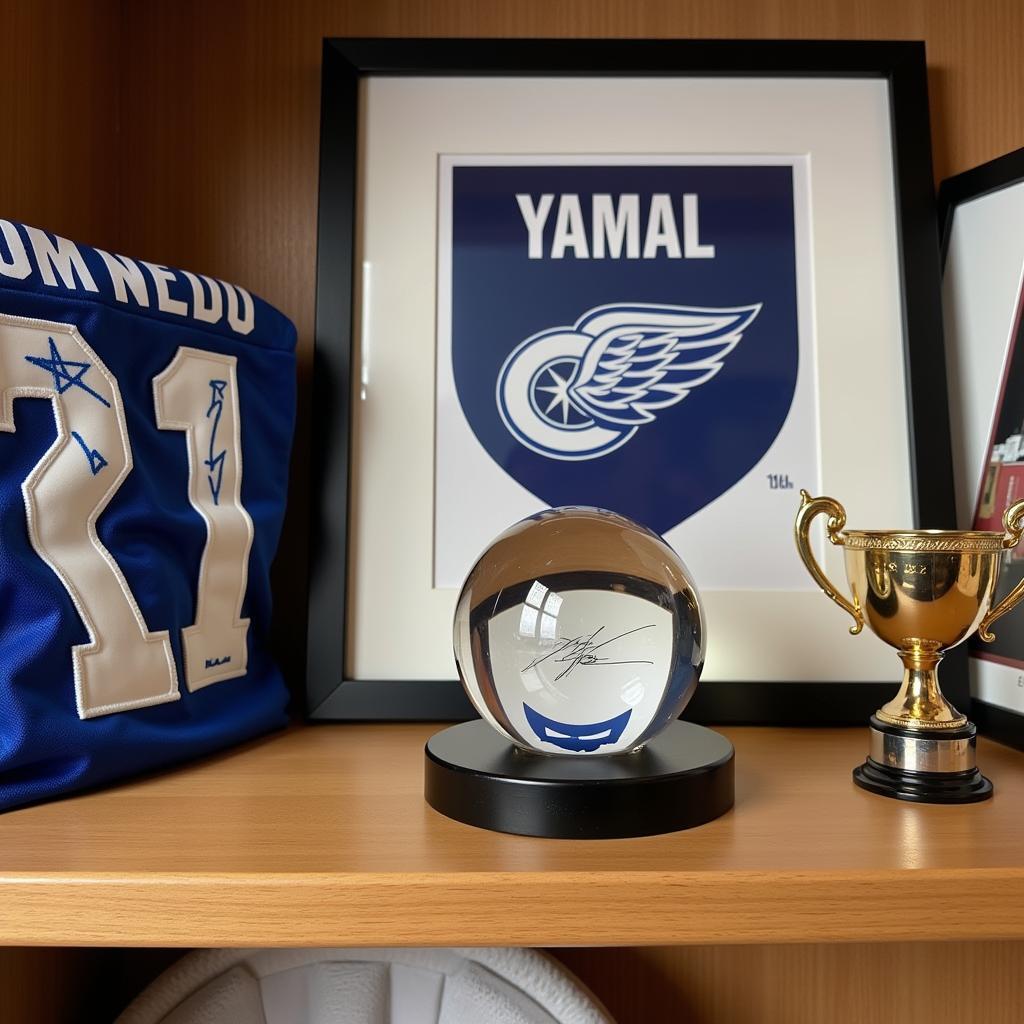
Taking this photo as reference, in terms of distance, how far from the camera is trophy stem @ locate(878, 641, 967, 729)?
59 centimetres

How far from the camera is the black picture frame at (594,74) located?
75 centimetres

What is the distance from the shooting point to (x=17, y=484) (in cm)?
53

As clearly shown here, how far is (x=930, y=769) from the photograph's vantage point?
0.58 meters

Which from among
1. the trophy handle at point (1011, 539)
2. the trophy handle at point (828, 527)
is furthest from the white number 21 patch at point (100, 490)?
the trophy handle at point (1011, 539)

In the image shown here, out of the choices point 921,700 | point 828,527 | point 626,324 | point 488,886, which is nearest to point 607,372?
point 626,324

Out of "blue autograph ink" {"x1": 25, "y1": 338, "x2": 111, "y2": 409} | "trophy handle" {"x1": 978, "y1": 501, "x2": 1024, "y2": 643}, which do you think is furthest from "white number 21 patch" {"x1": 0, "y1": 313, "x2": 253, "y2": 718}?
"trophy handle" {"x1": 978, "y1": 501, "x2": 1024, "y2": 643}

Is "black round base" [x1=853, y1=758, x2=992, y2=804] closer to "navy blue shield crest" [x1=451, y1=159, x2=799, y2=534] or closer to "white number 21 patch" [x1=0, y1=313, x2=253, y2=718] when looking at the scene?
"navy blue shield crest" [x1=451, y1=159, x2=799, y2=534]

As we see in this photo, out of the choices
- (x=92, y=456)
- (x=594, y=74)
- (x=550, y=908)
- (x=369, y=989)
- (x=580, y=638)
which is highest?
(x=594, y=74)

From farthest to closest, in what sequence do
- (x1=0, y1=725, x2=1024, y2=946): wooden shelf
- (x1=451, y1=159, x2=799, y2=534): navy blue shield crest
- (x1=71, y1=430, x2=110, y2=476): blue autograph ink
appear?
(x1=451, y1=159, x2=799, y2=534): navy blue shield crest
(x1=71, y1=430, x2=110, y2=476): blue autograph ink
(x1=0, y1=725, x2=1024, y2=946): wooden shelf

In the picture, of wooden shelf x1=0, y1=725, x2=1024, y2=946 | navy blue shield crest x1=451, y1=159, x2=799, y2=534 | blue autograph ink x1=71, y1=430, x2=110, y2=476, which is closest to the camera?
wooden shelf x1=0, y1=725, x2=1024, y2=946

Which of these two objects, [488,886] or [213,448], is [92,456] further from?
[488,886]

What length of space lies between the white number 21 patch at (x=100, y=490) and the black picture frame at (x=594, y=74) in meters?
0.12

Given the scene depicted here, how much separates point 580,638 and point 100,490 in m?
0.32

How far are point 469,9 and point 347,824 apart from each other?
2.54ft
